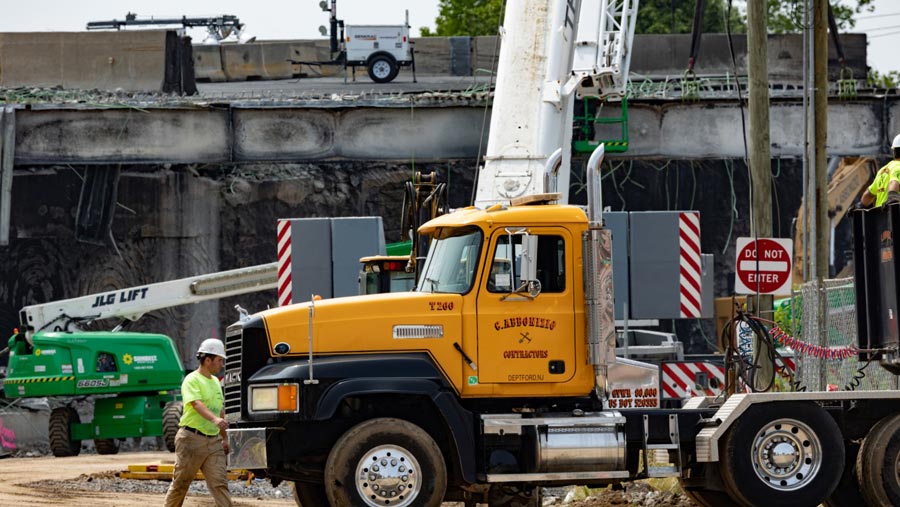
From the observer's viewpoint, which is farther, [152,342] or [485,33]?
[485,33]

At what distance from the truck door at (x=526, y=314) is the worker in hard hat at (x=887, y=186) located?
3190 millimetres

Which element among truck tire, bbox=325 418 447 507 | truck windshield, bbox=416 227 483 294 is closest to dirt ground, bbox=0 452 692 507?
truck tire, bbox=325 418 447 507

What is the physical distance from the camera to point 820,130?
2162 centimetres

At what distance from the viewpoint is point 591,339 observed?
12.8 m

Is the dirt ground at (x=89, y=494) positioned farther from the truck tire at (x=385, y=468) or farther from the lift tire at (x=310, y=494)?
the truck tire at (x=385, y=468)

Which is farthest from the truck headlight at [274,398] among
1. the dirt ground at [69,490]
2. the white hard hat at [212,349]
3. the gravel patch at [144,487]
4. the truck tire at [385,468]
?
the gravel patch at [144,487]

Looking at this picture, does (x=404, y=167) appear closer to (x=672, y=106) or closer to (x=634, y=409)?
(x=672, y=106)

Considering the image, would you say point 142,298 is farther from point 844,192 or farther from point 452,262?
point 844,192

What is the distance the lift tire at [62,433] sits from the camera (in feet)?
84.6

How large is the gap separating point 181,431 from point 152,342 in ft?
44.1

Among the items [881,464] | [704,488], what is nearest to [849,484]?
[881,464]

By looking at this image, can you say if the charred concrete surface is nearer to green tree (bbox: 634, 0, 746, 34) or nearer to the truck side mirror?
the truck side mirror

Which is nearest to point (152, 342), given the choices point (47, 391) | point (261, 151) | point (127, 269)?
point (47, 391)

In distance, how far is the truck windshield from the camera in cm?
1291
